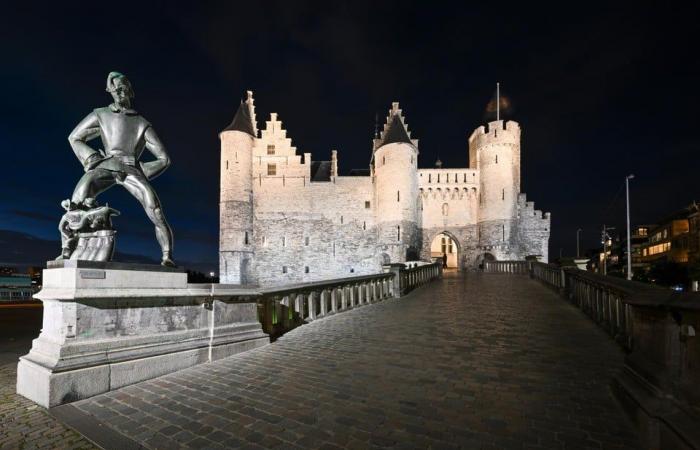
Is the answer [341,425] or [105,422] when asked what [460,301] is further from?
[105,422]

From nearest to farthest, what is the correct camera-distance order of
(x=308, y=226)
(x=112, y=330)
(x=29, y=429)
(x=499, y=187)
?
(x=29, y=429) < (x=112, y=330) < (x=499, y=187) < (x=308, y=226)

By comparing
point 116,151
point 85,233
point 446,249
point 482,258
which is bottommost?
point 482,258

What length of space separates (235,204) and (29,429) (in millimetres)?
30679

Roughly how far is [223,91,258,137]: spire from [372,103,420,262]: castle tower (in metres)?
13.1

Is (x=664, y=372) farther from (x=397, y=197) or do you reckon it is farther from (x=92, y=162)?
(x=397, y=197)

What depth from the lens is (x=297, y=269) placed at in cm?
3372

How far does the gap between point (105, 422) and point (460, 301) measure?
8.75 meters

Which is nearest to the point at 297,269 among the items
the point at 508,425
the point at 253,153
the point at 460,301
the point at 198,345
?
the point at 253,153

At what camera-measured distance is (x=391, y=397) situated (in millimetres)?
3066

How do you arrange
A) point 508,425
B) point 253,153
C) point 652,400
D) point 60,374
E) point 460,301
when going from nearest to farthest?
point 652,400, point 508,425, point 60,374, point 460,301, point 253,153

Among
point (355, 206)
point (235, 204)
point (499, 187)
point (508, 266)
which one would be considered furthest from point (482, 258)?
point (235, 204)

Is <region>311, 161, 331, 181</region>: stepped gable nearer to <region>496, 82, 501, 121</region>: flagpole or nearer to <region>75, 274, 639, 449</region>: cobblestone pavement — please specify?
<region>496, 82, 501, 121</region>: flagpole

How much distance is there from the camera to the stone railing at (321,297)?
573cm

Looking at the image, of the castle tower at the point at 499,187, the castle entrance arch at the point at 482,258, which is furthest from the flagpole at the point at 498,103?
the castle entrance arch at the point at 482,258
